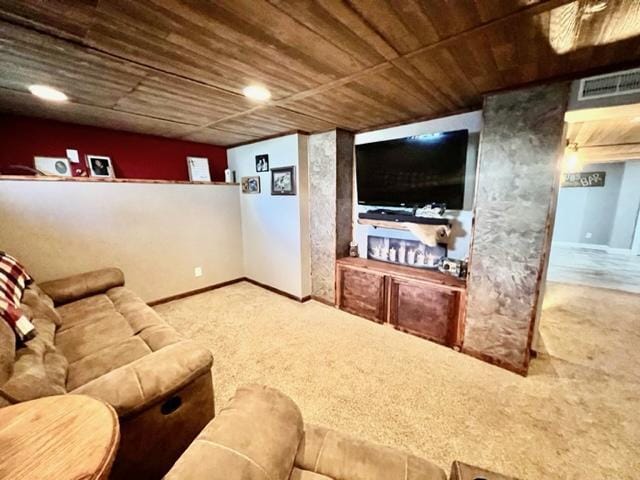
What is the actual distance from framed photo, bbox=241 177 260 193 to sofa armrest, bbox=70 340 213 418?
2.83 meters

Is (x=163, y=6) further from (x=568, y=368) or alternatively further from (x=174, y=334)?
(x=568, y=368)

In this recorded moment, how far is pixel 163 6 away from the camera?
3.59 ft

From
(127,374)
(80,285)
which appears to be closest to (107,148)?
(80,285)

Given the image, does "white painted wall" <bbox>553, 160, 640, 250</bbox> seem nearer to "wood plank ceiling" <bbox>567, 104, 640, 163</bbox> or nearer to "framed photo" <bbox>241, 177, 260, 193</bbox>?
"wood plank ceiling" <bbox>567, 104, 640, 163</bbox>

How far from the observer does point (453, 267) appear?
2582 mm

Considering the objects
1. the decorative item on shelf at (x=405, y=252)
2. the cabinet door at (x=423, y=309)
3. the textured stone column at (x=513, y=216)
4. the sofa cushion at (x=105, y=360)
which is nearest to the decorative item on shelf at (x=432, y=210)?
the decorative item on shelf at (x=405, y=252)

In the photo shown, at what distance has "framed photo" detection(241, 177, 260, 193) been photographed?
3903 millimetres

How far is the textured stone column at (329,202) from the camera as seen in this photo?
10.5 ft

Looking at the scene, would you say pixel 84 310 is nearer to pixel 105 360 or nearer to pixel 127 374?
pixel 105 360

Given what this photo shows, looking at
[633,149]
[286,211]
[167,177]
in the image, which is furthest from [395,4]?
[633,149]

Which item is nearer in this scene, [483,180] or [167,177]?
[483,180]

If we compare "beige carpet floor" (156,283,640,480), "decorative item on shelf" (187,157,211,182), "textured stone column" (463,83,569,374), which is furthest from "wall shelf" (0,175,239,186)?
"textured stone column" (463,83,569,374)

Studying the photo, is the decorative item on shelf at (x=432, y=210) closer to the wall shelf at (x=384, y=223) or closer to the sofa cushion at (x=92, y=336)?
the wall shelf at (x=384, y=223)

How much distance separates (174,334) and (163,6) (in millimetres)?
1766
